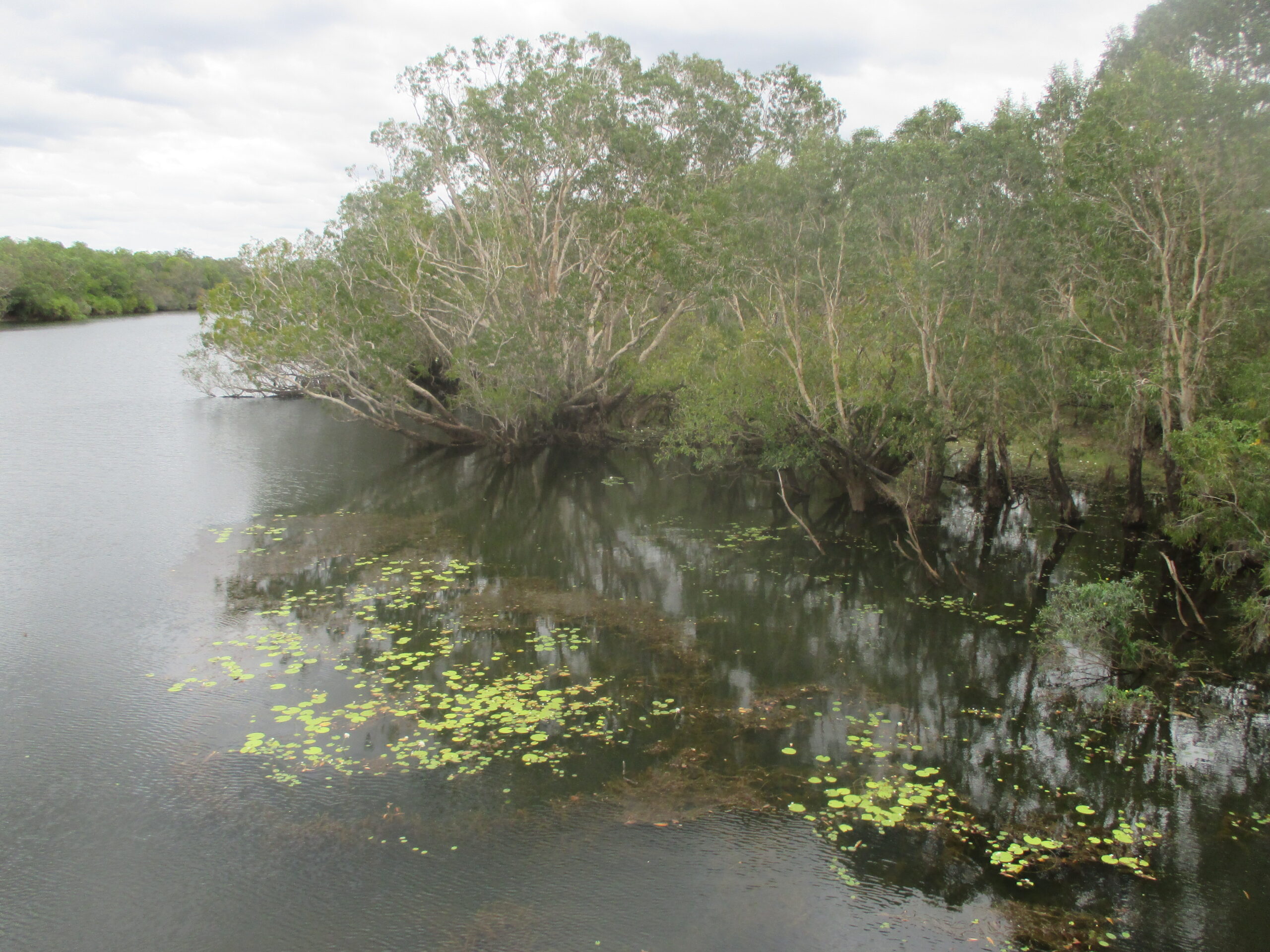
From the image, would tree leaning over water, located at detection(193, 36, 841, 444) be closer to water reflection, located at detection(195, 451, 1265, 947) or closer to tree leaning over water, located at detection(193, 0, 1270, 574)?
tree leaning over water, located at detection(193, 0, 1270, 574)

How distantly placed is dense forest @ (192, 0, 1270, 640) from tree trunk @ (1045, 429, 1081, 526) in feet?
0.32

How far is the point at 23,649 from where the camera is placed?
40.5 ft

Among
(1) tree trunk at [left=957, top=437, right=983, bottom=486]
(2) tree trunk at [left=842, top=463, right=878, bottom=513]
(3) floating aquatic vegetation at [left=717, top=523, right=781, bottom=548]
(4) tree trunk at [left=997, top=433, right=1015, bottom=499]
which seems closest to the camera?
(3) floating aquatic vegetation at [left=717, top=523, right=781, bottom=548]

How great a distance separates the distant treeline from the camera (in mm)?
75938

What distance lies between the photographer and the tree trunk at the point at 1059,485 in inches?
739

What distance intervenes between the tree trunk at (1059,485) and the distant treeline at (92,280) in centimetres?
5345

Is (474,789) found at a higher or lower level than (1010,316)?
lower

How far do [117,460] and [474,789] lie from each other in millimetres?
21778

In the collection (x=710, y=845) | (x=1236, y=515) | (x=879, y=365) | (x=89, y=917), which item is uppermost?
(x=879, y=365)

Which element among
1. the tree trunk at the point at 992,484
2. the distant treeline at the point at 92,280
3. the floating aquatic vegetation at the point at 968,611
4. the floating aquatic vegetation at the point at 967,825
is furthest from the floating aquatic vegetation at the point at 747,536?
the distant treeline at the point at 92,280

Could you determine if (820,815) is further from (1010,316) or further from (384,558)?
(1010,316)

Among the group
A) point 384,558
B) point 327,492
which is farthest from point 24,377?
point 384,558

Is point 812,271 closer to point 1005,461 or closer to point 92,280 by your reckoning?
point 1005,461

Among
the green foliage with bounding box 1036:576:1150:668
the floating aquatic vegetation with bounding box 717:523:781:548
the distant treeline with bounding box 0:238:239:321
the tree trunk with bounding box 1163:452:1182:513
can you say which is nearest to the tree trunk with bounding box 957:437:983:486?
the floating aquatic vegetation with bounding box 717:523:781:548
